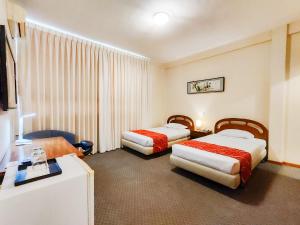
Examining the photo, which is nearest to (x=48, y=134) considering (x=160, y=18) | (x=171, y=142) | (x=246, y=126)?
(x=171, y=142)

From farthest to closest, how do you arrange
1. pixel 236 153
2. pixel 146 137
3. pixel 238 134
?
pixel 146 137 → pixel 238 134 → pixel 236 153

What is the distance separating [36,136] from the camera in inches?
119

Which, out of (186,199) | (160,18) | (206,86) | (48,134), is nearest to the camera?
(186,199)

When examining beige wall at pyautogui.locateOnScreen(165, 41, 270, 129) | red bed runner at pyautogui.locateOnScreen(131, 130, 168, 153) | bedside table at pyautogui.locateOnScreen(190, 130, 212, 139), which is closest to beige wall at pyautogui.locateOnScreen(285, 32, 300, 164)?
beige wall at pyautogui.locateOnScreen(165, 41, 270, 129)

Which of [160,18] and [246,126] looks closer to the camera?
[160,18]

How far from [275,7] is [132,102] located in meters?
3.75

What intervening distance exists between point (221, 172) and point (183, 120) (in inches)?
118

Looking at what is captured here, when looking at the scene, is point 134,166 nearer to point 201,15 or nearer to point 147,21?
point 147,21

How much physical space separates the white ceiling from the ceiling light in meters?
0.08

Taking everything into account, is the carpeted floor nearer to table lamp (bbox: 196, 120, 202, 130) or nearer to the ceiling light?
table lamp (bbox: 196, 120, 202, 130)

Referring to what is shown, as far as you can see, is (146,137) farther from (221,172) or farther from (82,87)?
(82,87)

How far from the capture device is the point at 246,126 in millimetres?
3805

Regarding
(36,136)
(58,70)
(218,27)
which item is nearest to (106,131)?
(36,136)

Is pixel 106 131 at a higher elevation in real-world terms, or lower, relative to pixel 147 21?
lower
